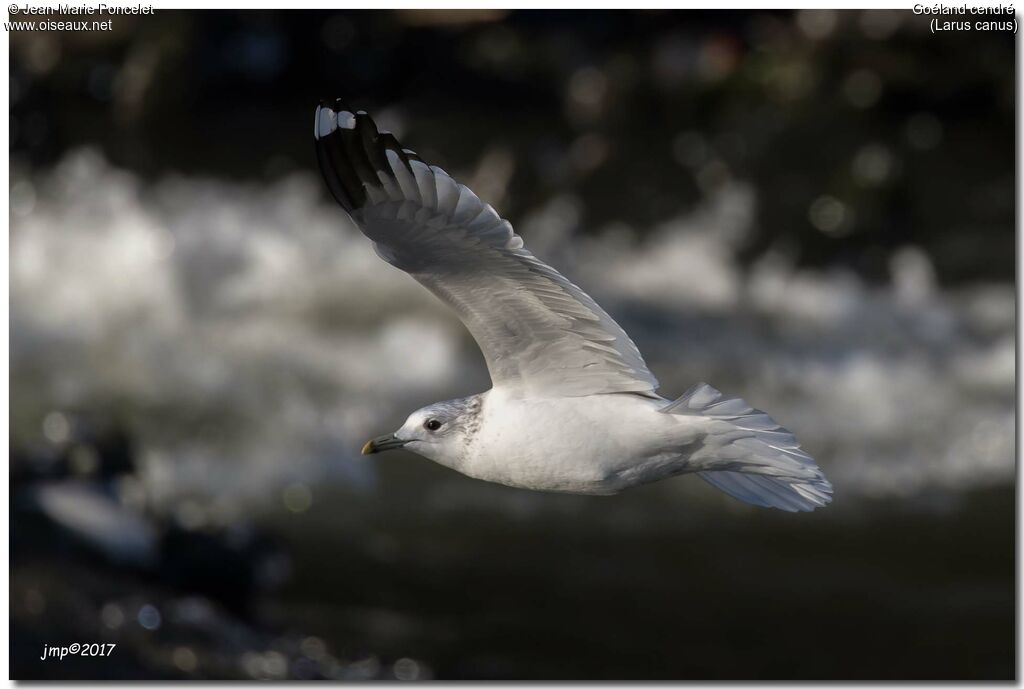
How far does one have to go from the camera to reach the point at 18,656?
541 cm

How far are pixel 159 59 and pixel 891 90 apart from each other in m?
5.73

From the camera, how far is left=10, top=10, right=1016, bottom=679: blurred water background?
6.27 metres

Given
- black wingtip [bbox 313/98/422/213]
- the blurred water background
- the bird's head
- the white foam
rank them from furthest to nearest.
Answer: the white foam, the blurred water background, the bird's head, black wingtip [bbox 313/98/422/213]

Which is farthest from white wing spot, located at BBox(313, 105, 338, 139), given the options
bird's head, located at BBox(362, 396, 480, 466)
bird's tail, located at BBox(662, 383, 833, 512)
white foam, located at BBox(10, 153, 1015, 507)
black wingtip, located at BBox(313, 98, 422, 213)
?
white foam, located at BBox(10, 153, 1015, 507)

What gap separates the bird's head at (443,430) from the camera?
3.33m

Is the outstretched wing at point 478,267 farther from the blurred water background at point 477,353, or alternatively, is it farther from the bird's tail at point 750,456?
the blurred water background at point 477,353

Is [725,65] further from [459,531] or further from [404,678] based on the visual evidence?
[404,678]

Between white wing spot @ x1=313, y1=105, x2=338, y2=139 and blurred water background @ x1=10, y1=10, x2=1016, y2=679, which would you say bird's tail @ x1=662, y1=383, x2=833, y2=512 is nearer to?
white wing spot @ x1=313, y1=105, x2=338, y2=139

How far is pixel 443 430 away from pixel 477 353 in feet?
18.7

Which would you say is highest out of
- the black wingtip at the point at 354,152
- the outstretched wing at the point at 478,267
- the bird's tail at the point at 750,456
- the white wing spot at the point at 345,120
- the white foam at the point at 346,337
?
the white foam at the point at 346,337

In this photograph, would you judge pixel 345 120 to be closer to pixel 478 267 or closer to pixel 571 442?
pixel 478 267

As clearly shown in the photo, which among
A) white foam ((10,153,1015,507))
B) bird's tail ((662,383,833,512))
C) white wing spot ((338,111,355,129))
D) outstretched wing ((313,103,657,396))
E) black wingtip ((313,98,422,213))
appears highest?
white foam ((10,153,1015,507))

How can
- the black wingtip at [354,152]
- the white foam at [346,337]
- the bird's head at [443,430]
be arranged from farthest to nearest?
the white foam at [346,337] < the bird's head at [443,430] < the black wingtip at [354,152]

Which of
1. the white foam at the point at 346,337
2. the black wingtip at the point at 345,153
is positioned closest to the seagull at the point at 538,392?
the black wingtip at the point at 345,153
